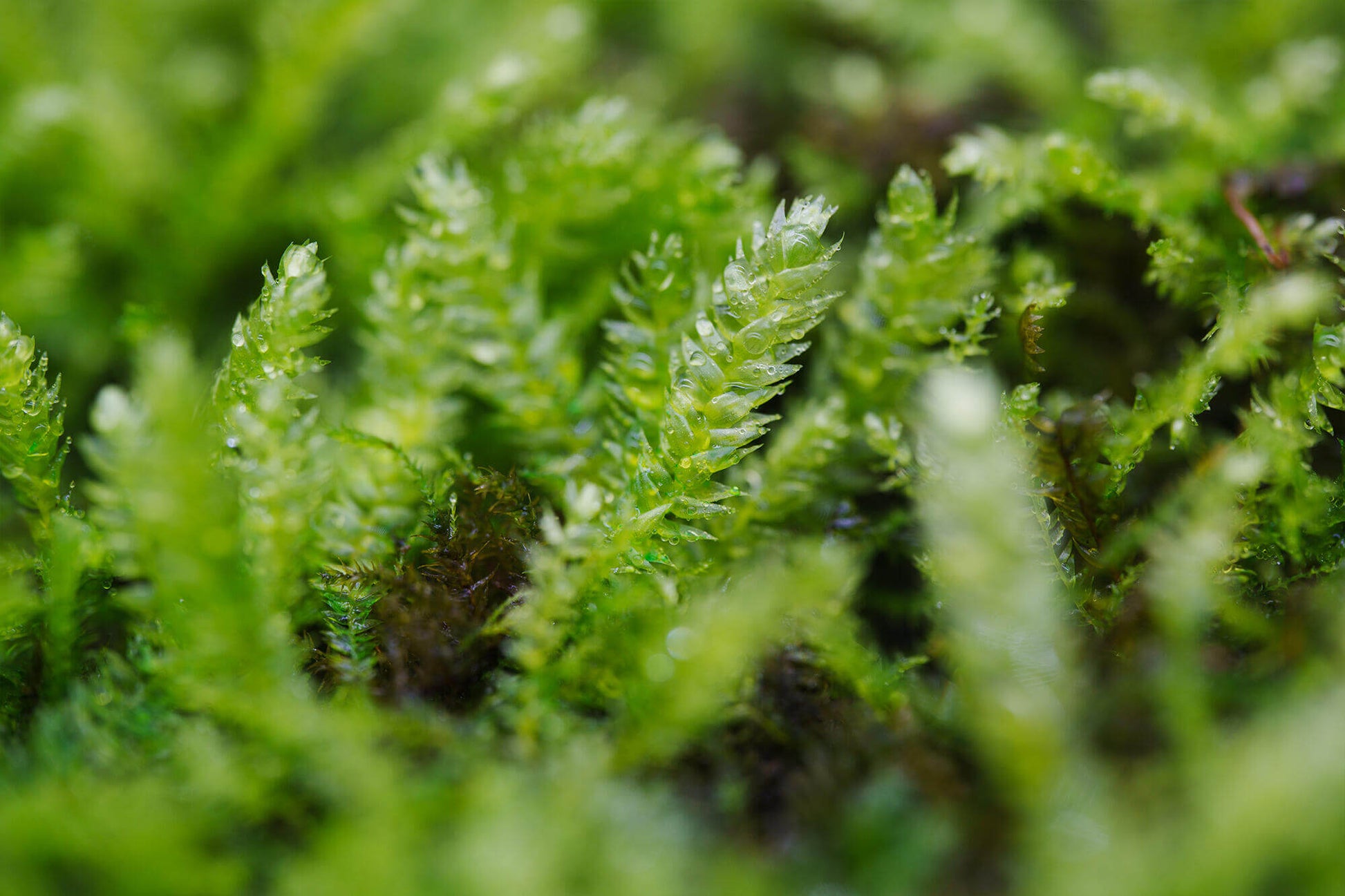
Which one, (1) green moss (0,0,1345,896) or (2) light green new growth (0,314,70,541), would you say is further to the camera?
(2) light green new growth (0,314,70,541)

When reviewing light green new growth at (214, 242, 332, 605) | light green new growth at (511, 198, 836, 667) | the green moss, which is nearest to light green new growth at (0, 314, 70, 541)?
the green moss

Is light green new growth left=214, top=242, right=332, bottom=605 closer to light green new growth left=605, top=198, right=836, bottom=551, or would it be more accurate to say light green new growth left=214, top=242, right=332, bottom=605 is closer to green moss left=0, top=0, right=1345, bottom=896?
green moss left=0, top=0, right=1345, bottom=896

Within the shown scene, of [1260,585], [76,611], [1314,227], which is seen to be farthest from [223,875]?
[1314,227]

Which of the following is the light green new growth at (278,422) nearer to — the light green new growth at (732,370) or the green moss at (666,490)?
the green moss at (666,490)

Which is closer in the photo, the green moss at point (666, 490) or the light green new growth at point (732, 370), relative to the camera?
the green moss at point (666, 490)

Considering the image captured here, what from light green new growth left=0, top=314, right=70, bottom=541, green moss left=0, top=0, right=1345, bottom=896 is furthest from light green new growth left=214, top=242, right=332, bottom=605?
light green new growth left=0, top=314, right=70, bottom=541

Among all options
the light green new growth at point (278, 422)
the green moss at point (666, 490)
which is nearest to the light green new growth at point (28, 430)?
the green moss at point (666, 490)

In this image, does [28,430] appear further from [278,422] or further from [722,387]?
[722,387]

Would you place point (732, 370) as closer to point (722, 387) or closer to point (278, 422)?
point (722, 387)

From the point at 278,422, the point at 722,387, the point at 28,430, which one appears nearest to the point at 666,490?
the point at 722,387

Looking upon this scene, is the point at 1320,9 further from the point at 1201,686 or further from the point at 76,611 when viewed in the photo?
the point at 76,611

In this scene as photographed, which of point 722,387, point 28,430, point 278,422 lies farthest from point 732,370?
point 28,430
